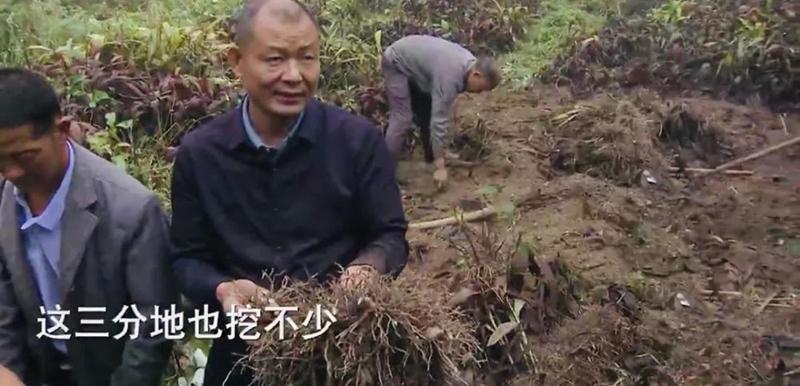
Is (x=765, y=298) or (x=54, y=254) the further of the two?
(x=765, y=298)

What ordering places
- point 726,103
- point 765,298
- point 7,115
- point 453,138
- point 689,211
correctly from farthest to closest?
1. point 726,103
2. point 453,138
3. point 689,211
4. point 765,298
5. point 7,115

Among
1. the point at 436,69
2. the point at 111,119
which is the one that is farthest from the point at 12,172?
the point at 436,69

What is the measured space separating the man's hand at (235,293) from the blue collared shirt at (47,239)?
369 mm

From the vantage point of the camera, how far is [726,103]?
809cm

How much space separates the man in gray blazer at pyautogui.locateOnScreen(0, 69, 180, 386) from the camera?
2.16 meters

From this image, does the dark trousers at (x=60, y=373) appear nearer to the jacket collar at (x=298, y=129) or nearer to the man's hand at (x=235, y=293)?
the man's hand at (x=235, y=293)

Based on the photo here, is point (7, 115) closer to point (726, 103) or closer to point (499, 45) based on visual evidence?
point (726, 103)

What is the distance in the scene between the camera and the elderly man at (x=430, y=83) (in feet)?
19.3

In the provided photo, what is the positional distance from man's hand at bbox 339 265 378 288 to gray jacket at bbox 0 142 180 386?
444 mm

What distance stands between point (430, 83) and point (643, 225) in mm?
1485

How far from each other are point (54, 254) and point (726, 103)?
6.75 m

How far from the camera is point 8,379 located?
2.18m

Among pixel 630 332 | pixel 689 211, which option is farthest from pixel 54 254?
pixel 689 211
